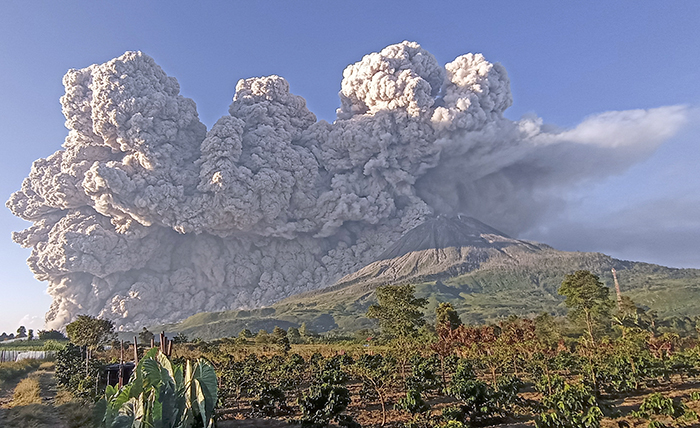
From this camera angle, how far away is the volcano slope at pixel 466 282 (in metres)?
105

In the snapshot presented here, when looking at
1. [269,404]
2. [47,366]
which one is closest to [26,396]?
[269,404]

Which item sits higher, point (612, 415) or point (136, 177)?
Result: point (136, 177)

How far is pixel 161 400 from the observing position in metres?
8.05

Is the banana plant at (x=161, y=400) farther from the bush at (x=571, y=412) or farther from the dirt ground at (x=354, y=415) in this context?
the bush at (x=571, y=412)

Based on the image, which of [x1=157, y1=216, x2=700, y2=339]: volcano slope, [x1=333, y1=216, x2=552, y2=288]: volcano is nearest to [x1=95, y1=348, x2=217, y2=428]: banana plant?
[x1=157, y1=216, x2=700, y2=339]: volcano slope

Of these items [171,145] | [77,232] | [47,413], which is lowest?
[47,413]

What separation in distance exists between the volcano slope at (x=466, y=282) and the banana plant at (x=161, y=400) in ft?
297

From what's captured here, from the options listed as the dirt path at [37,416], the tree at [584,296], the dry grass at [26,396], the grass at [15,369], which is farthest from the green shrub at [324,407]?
the tree at [584,296]

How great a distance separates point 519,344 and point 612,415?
25.1 feet

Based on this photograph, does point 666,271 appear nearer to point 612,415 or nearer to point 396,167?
point 396,167

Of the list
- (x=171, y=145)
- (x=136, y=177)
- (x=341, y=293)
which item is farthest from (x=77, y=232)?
(x=341, y=293)

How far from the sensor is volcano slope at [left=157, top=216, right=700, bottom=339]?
105m

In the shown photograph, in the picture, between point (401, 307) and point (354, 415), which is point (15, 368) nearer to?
point (354, 415)

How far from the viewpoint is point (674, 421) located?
13281 millimetres
